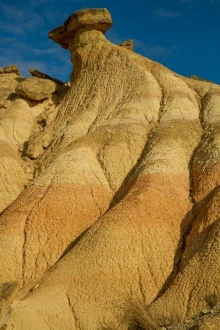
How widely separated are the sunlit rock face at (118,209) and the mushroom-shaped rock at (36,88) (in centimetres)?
212

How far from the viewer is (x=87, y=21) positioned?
26672mm

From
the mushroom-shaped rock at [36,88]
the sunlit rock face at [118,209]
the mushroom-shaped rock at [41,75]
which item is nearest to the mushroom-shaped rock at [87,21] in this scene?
the sunlit rock face at [118,209]

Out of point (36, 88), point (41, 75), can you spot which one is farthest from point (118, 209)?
point (41, 75)

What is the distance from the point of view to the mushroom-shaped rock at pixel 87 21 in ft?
87.0

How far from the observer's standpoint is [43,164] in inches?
844

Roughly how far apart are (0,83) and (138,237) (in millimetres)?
20511

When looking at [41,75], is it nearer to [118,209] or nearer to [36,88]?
[36,88]

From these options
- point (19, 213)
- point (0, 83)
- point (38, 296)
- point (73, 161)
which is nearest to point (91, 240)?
point (38, 296)

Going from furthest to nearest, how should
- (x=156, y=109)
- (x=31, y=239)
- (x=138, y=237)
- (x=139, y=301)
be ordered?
(x=156, y=109) < (x=31, y=239) < (x=138, y=237) < (x=139, y=301)

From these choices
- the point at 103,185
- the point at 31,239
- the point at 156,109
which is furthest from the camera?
the point at 156,109

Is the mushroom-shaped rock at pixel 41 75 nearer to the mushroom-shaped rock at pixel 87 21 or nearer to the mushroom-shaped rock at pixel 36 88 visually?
the mushroom-shaped rock at pixel 36 88

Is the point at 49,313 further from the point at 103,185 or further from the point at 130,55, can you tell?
the point at 130,55

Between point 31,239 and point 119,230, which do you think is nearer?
point 119,230

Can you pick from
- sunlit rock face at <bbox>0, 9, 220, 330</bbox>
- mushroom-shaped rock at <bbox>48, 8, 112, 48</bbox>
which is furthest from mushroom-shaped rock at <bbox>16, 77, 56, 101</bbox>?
mushroom-shaped rock at <bbox>48, 8, 112, 48</bbox>
